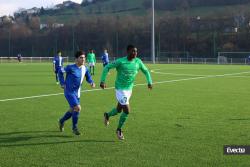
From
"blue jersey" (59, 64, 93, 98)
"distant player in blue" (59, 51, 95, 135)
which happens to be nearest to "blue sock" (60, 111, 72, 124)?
"distant player in blue" (59, 51, 95, 135)

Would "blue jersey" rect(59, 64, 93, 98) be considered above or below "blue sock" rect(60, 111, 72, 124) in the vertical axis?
above

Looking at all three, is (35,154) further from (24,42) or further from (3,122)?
(24,42)

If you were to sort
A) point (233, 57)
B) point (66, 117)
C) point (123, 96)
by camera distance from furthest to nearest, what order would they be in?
1. point (233, 57)
2. point (66, 117)
3. point (123, 96)

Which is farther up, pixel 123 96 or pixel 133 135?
pixel 123 96

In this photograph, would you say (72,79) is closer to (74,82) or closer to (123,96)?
(74,82)

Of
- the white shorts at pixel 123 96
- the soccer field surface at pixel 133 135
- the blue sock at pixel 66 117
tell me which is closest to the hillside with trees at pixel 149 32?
the soccer field surface at pixel 133 135

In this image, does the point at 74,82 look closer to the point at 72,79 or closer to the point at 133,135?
the point at 72,79

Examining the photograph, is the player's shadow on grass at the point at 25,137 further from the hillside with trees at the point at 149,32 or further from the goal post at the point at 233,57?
the hillside with trees at the point at 149,32

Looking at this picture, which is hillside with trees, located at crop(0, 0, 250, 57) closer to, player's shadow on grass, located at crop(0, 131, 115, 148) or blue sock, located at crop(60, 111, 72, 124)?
blue sock, located at crop(60, 111, 72, 124)

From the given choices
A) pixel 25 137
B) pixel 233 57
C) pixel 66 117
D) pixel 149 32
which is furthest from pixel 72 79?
pixel 149 32

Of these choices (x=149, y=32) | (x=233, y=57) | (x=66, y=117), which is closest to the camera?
(x=66, y=117)

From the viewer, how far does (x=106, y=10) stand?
142500 mm

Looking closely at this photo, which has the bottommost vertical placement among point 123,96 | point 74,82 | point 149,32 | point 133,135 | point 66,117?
point 133,135

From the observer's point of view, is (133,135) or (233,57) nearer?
(133,135)
